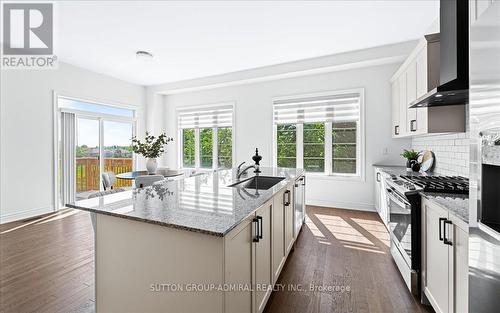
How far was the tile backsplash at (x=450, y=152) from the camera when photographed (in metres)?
2.39

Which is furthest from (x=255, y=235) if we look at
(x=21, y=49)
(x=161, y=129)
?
(x=161, y=129)

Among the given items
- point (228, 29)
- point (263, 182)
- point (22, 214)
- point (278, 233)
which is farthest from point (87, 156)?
point (278, 233)

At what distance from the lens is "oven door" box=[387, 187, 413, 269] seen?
75.2 inches

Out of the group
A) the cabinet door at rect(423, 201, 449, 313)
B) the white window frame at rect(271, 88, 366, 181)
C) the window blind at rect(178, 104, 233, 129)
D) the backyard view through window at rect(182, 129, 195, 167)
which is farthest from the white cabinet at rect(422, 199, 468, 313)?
the backyard view through window at rect(182, 129, 195, 167)

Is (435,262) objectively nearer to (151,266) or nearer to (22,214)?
(151,266)

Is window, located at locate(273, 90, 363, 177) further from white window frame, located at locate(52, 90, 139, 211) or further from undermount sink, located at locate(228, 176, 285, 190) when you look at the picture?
white window frame, located at locate(52, 90, 139, 211)

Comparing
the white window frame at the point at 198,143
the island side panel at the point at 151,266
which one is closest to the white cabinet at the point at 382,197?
the island side panel at the point at 151,266

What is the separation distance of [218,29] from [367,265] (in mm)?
3483

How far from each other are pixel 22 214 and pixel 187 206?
4.33 m

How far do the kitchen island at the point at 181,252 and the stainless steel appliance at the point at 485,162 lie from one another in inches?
37.9

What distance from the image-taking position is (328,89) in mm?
4637

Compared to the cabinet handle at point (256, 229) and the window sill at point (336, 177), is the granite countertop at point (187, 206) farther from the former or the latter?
the window sill at point (336, 177)

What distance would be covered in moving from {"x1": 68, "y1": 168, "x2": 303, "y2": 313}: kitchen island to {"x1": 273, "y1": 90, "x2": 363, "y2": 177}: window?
3450mm

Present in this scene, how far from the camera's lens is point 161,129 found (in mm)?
6578
